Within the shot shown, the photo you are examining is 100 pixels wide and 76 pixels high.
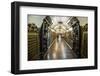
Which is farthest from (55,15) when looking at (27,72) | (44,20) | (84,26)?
(27,72)

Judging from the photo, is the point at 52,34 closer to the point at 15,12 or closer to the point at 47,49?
the point at 47,49

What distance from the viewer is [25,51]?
1076mm

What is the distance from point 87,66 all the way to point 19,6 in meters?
0.42

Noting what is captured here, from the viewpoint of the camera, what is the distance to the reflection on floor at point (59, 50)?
1.13 meters

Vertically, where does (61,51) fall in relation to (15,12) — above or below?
below

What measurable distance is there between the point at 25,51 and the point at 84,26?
31cm

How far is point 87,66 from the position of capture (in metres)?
1.21

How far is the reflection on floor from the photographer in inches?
44.6

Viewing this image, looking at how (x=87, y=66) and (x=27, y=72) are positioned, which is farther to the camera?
(x=87, y=66)

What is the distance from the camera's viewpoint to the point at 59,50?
1.15m

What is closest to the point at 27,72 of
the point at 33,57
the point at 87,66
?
the point at 33,57

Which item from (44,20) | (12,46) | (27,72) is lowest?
(27,72)

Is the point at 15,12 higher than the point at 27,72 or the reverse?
higher
